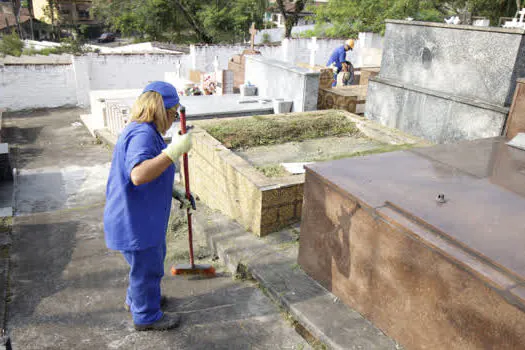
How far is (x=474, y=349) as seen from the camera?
2199 millimetres

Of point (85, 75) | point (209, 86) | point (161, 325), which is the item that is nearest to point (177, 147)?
point (161, 325)

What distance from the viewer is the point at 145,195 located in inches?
115

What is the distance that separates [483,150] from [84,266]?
3.91 metres

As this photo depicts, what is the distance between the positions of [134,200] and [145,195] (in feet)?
0.26

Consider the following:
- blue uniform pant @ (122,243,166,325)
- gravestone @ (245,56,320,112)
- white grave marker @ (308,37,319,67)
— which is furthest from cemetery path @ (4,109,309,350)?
white grave marker @ (308,37,319,67)

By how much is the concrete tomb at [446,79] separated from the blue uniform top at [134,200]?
4.13 metres

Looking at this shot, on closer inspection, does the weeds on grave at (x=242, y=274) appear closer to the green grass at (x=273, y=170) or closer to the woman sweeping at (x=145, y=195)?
the woman sweeping at (x=145, y=195)

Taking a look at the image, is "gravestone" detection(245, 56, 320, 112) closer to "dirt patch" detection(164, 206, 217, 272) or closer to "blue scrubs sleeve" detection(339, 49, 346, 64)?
"blue scrubs sleeve" detection(339, 49, 346, 64)

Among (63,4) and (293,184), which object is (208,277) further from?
(63,4)

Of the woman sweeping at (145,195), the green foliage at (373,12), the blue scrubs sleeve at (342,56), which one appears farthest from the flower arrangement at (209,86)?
the green foliage at (373,12)

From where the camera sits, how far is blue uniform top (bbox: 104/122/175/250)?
9.29 feet

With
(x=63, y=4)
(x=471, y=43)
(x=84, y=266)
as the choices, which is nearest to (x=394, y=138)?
(x=471, y=43)

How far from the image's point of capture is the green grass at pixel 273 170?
14.9 ft

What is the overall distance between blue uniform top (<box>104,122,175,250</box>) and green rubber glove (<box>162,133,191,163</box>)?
0.16 metres
